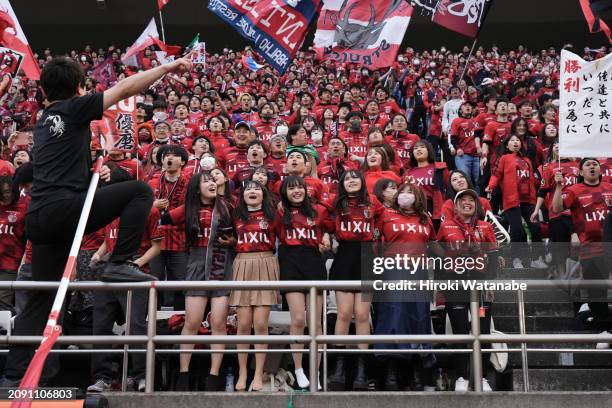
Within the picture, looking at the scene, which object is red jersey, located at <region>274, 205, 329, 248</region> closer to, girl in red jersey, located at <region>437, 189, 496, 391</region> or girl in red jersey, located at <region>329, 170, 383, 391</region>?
girl in red jersey, located at <region>329, 170, 383, 391</region>

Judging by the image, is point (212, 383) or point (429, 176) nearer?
point (212, 383)

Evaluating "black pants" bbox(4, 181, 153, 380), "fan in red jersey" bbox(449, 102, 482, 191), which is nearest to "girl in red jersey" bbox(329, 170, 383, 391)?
"black pants" bbox(4, 181, 153, 380)

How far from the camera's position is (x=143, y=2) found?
106 feet

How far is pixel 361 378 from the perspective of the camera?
7031 millimetres

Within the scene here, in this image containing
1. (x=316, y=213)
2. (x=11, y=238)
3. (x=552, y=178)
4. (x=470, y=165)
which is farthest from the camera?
(x=470, y=165)

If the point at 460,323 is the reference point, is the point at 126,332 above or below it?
below

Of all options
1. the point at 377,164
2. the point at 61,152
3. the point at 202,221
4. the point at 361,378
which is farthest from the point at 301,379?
the point at 377,164

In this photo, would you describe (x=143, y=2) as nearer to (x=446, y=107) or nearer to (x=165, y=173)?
(x=446, y=107)

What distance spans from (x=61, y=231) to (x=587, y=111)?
17.7 feet

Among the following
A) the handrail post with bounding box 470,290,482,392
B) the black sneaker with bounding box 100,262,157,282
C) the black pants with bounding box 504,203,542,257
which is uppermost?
the black pants with bounding box 504,203,542,257

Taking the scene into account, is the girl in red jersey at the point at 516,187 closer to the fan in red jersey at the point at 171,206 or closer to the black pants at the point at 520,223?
the black pants at the point at 520,223

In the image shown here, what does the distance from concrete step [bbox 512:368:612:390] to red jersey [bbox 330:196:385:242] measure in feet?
5.94

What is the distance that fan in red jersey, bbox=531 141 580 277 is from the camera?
921cm

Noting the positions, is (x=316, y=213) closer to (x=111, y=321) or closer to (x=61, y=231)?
(x=111, y=321)
